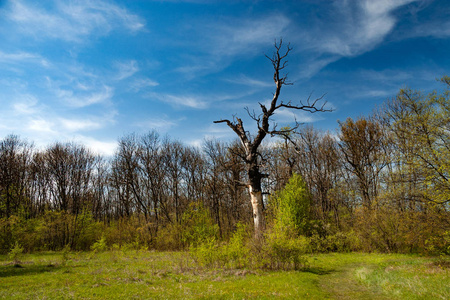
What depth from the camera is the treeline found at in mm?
14250

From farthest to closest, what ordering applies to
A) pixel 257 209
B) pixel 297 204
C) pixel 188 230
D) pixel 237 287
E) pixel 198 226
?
pixel 188 230
pixel 198 226
pixel 297 204
pixel 257 209
pixel 237 287

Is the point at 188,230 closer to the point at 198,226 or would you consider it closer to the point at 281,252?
the point at 198,226

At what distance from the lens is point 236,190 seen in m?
34.1

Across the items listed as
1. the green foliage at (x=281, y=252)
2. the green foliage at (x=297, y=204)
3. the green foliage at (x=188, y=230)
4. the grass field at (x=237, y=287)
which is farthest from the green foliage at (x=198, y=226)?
the grass field at (x=237, y=287)

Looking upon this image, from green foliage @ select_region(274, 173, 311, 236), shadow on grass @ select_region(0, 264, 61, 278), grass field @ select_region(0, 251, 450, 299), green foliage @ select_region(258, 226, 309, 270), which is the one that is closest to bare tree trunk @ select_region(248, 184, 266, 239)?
green foliage @ select_region(258, 226, 309, 270)

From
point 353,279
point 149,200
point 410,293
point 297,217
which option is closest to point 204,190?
point 149,200

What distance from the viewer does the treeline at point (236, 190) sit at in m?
14.2

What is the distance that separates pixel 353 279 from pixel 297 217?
47.8ft

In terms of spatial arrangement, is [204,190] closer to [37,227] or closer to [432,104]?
[37,227]

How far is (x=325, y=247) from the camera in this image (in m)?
25.2

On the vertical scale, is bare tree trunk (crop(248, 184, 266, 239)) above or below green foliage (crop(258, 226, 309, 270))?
above

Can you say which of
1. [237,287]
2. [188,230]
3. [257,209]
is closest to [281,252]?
[257,209]

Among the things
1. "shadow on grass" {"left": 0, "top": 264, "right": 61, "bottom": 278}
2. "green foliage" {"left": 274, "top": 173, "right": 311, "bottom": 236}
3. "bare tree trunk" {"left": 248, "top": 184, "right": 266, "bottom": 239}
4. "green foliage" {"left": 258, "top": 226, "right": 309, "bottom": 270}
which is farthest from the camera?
"green foliage" {"left": 274, "top": 173, "right": 311, "bottom": 236}

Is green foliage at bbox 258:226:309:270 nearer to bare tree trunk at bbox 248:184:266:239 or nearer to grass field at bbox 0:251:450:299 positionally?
bare tree trunk at bbox 248:184:266:239
